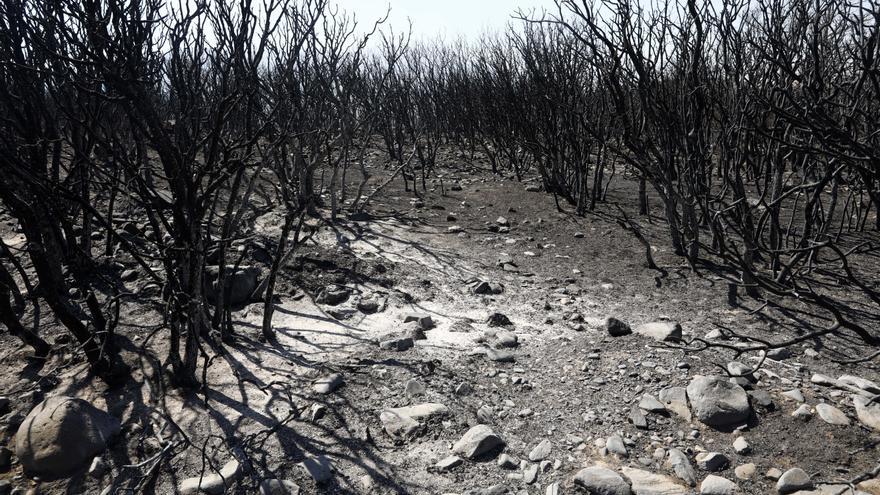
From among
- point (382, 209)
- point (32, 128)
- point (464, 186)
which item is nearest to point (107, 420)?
point (32, 128)

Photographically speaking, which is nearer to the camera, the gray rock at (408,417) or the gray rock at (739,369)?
the gray rock at (408,417)

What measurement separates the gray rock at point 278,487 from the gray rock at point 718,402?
72.2 inches

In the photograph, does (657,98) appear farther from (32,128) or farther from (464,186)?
(464,186)

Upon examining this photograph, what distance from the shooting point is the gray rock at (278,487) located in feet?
7.72

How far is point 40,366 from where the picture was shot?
356 centimetres

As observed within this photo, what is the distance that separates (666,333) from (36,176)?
344 centimetres

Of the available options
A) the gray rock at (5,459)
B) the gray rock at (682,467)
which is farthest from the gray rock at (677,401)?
the gray rock at (5,459)

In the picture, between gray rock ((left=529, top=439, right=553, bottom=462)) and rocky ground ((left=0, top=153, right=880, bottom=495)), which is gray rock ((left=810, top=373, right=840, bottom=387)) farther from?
gray rock ((left=529, top=439, right=553, bottom=462))

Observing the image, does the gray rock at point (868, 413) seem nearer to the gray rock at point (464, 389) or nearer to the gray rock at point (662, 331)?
the gray rock at point (662, 331)

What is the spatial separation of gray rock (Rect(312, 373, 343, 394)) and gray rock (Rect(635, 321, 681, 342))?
6.14 feet

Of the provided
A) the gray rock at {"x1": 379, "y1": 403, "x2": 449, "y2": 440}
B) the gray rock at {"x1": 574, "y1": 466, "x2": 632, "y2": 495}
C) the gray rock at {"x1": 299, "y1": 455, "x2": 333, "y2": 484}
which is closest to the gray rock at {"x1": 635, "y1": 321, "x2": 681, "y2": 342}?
the gray rock at {"x1": 574, "y1": 466, "x2": 632, "y2": 495}

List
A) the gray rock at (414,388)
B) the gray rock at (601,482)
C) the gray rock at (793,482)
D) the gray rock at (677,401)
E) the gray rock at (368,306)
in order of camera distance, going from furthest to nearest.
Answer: the gray rock at (368,306) → the gray rock at (414,388) → the gray rock at (677,401) → the gray rock at (601,482) → the gray rock at (793,482)

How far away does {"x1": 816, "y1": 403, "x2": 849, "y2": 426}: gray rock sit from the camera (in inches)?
97.0

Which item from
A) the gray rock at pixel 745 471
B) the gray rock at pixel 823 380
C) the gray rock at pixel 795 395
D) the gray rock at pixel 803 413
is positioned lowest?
the gray rock at pixel 745 471
